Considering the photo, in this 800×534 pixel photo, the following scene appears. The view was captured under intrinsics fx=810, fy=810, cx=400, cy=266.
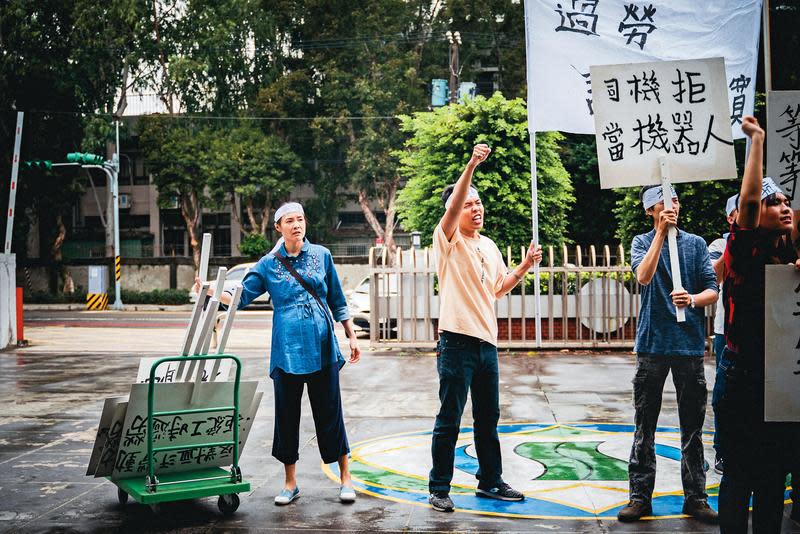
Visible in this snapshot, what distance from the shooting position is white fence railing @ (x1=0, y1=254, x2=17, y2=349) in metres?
→ 15.5

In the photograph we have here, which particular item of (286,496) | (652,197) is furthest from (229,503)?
(652,197)

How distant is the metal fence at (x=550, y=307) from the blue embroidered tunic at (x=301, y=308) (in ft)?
28.1

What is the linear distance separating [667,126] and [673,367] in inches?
57.4

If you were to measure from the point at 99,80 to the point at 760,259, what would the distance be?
37479 mm

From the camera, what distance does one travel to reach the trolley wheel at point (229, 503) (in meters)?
5.02

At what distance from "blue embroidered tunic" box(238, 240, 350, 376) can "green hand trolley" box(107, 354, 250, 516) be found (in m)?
0.36

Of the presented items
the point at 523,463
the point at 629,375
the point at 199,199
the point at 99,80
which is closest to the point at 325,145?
the point at 199,199

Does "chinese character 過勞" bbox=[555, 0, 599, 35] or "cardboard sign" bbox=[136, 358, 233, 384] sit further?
"chinese character 過勞" bbox=[555, 0, 599, 35]

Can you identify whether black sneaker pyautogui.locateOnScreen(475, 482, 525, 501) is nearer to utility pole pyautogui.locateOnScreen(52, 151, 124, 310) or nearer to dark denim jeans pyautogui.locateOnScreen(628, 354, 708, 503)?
dark denim jeans pyautogui.locateOnScreen(628, 354, 708, 503)

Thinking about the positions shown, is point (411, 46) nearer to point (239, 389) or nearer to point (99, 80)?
point (99, 80)

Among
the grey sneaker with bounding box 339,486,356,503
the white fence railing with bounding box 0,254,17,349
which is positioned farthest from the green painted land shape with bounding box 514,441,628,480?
the white fence railing with bounding box 0,254,17,349

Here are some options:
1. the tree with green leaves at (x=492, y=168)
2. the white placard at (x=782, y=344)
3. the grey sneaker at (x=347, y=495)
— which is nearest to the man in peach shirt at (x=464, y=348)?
the grey sneaker at (x=347, y=495)

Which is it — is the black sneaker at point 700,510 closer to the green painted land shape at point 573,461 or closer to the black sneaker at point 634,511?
the black sneaker at point 634,511

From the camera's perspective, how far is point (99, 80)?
36.9 metres
